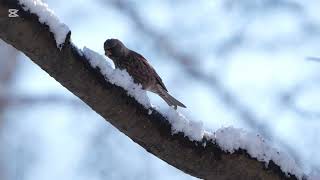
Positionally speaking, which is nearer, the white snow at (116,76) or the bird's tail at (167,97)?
the white snow at (116,76)

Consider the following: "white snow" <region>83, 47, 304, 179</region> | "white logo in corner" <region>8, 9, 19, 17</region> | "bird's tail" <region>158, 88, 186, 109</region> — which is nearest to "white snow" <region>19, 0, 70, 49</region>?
"white logo in corner" <region>8, 9, 19, 17</region>

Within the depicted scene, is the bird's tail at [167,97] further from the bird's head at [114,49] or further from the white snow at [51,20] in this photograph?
the white snow at [51,20]

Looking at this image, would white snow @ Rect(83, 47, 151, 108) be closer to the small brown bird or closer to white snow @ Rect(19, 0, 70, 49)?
white snow @ Rect(19, 0, 70, 49)

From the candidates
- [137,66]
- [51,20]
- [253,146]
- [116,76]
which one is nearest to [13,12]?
[51,20]

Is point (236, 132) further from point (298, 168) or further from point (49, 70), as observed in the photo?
point (49, 70)

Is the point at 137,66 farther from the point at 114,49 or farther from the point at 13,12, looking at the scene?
the point at 13,12

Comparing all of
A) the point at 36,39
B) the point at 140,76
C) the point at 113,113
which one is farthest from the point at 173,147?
the point at 140,76

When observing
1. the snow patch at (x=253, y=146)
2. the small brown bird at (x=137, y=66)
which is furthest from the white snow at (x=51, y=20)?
the small brown bird at (x=137, y=66)
